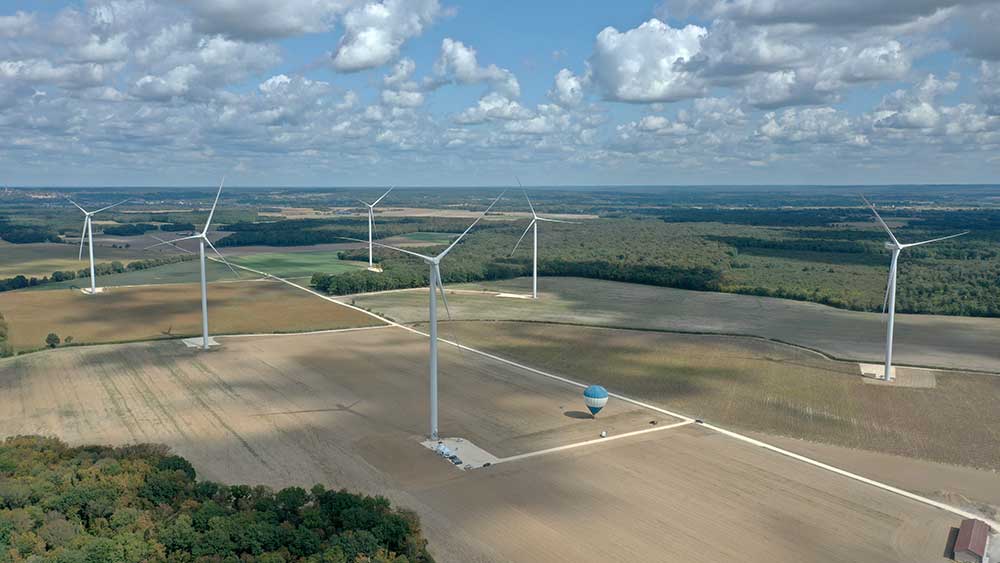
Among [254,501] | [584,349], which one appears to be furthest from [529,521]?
[584,349]

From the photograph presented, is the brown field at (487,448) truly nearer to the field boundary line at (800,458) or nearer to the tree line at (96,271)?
the field boundary line at (800,458)

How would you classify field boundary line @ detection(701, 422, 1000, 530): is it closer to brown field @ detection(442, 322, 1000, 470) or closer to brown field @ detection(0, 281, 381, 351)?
brown field @ detection(442, 322, 1000, 470)

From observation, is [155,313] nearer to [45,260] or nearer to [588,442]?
[588,442]

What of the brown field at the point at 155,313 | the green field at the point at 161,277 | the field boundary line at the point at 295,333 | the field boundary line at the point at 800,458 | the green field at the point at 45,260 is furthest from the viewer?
the green field at the point at 45,260

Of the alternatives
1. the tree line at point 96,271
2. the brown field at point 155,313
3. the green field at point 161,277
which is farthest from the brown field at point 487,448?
the tree line at point 96,271

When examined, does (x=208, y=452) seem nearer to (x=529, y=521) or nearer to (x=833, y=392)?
(x=529, y=521)

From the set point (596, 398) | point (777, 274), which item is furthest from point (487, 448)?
point (777, 274)

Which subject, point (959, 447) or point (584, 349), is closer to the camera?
point (959, 447)
